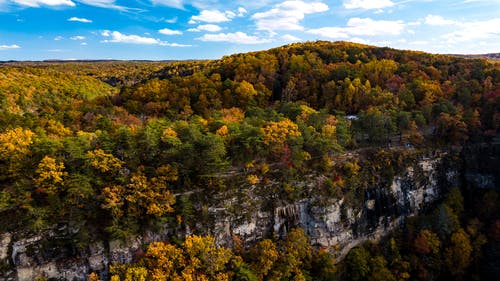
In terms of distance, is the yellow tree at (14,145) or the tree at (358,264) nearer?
the yellow tree at (14,145)

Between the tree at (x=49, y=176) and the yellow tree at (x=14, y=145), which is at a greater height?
the yellow tree at (x=14, y=145)

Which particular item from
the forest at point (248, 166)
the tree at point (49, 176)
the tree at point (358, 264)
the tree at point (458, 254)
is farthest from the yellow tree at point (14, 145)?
the tree at point (458, 254)

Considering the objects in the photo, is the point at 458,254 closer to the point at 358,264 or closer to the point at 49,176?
the point at 358,264

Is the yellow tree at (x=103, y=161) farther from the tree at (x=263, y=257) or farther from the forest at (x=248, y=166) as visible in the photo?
the tree at (x=263, y=257)

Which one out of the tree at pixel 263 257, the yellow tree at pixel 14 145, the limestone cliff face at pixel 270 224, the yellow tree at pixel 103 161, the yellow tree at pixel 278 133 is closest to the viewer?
the limestone cliff face at pixel 270 224

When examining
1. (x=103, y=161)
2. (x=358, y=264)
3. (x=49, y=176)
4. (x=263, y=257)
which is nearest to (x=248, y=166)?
(x=263, y=257)

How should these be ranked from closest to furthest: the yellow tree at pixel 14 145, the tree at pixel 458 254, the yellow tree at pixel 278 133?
the yellow tree at pixel 14 145
the yellow tree at pixel 278 133
the tree at pixel 458 254
